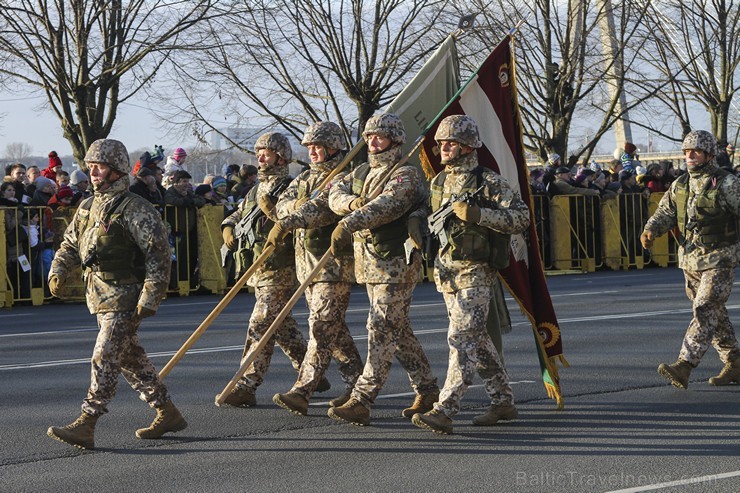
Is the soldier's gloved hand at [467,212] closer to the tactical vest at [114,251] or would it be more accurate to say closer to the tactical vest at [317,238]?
the tactical vest at [317,238]

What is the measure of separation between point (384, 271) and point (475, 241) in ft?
2.19

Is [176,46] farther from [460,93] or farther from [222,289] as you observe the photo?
[460,93]

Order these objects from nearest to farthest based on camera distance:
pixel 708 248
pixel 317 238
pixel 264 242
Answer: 1. pixel 317 238
2. pixel 264 242
3. pixel 708 248

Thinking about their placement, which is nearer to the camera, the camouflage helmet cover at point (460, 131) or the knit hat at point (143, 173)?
the camouflage helmet cover at point (460, 131)

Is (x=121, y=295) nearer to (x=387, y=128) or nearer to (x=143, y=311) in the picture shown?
(x=143, y=311)

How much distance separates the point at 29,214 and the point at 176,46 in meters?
6.91

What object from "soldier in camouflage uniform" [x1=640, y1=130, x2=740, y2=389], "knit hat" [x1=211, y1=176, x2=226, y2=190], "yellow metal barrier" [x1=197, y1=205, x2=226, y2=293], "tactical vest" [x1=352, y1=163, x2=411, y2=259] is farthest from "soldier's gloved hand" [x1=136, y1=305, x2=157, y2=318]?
"knit hat" [x1=211, y1=176, x2=226, y2=190]

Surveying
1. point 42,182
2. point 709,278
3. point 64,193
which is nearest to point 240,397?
point 709,278

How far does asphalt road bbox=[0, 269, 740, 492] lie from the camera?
6773 millimetres

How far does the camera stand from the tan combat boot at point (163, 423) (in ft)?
26.1

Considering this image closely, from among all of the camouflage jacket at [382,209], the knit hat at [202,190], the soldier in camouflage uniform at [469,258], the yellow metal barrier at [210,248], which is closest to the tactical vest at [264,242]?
the camouflage jacket at [382,209]

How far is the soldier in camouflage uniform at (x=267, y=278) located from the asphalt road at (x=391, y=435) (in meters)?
0.24

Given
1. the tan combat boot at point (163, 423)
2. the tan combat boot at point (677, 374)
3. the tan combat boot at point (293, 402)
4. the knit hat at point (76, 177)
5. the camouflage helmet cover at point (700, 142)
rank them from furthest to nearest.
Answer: the knit hat at point (76, 177) < the camouflage helmet cover at point (700, 142) < the tan combat boot at point (677, 374) < the tan combat boot at point (293, 402) < the tan combat boot at point (163, 423)

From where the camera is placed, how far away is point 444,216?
26.5 ft
